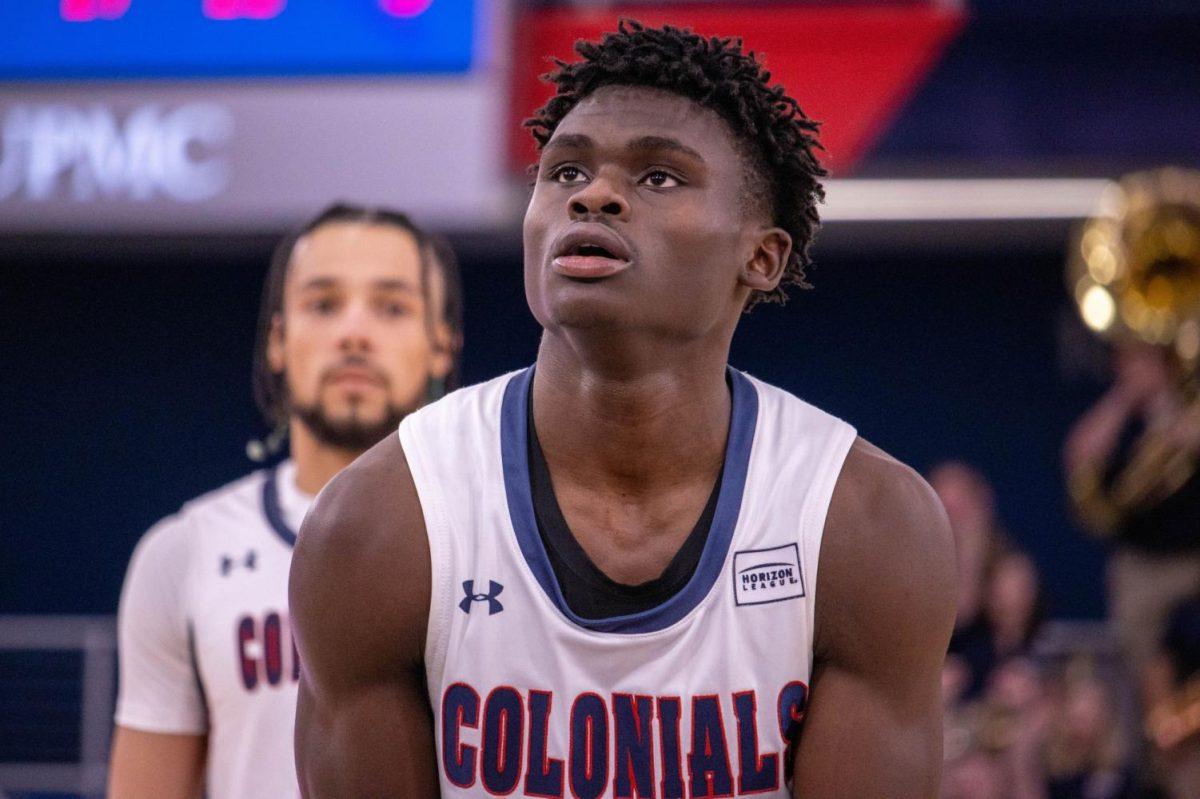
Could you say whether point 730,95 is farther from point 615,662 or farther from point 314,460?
point 314,460

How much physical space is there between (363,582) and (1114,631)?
15.8 feet

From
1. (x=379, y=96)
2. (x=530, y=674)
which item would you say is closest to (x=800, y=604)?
(x=530, y=674)

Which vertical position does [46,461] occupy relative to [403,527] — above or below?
above

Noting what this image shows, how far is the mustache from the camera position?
3162 millimetres

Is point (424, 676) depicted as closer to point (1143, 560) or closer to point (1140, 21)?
point (1143, 560)

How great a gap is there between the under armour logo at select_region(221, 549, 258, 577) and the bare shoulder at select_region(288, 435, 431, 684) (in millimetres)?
944

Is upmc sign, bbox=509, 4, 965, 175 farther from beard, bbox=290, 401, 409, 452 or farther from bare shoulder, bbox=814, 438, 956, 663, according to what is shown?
bare shoulder, bbox=814, 438, 956, 663

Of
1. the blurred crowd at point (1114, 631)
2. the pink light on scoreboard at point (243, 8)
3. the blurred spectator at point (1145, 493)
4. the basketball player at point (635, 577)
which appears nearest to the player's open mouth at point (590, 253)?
the basketball player at point (635, 577)

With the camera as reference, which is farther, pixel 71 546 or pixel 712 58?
pixel 71 546

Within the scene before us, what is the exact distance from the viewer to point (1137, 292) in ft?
22.3

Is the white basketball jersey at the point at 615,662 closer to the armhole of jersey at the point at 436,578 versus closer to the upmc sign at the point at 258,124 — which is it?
the armhole of jersey at the point at 436,578

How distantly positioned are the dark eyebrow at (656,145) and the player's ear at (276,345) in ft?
4.49

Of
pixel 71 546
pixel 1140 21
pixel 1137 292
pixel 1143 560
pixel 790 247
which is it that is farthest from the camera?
pixel 71 546

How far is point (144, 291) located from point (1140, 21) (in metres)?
5.74
